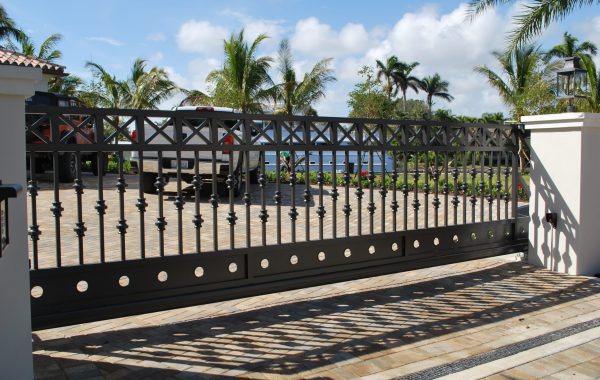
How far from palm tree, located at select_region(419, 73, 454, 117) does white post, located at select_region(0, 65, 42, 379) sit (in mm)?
59243

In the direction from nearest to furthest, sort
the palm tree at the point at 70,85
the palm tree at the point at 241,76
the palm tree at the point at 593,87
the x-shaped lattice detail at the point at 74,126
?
the x-shaped lattice detail at the point at 74,126, the palm tree at the point at 593,87, the palm tree at the point at 241,76, the palm tree at the point at 70,85

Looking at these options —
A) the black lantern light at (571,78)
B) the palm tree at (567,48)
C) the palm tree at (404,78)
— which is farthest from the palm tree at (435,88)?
the black lantern light at (571,78)

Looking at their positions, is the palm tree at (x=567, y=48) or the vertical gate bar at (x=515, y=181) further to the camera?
the palm tree at (x=567, y=48)

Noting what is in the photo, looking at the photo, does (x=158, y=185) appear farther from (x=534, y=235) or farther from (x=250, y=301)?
(x=534, y=235)

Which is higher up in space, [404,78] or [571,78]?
[404,78]

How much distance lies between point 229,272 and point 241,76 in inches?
792

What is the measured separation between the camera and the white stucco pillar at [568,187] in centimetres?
559

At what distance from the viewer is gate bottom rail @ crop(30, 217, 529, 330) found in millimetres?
3689

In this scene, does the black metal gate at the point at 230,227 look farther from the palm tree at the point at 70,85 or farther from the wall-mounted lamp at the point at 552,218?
the palm tree at the point at 70,85

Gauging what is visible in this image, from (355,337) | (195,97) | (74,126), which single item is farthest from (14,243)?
(195,97)

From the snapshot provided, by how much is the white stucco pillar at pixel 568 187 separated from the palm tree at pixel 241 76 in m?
18.7

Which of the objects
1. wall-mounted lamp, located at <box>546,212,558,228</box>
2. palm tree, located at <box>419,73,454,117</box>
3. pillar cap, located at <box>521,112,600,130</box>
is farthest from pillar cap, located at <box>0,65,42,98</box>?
palm tree, located at <box>419,73,454,117</box>

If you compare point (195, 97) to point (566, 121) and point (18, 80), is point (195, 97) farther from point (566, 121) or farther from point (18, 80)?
point (18, 80)

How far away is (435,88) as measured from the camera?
6109cm
